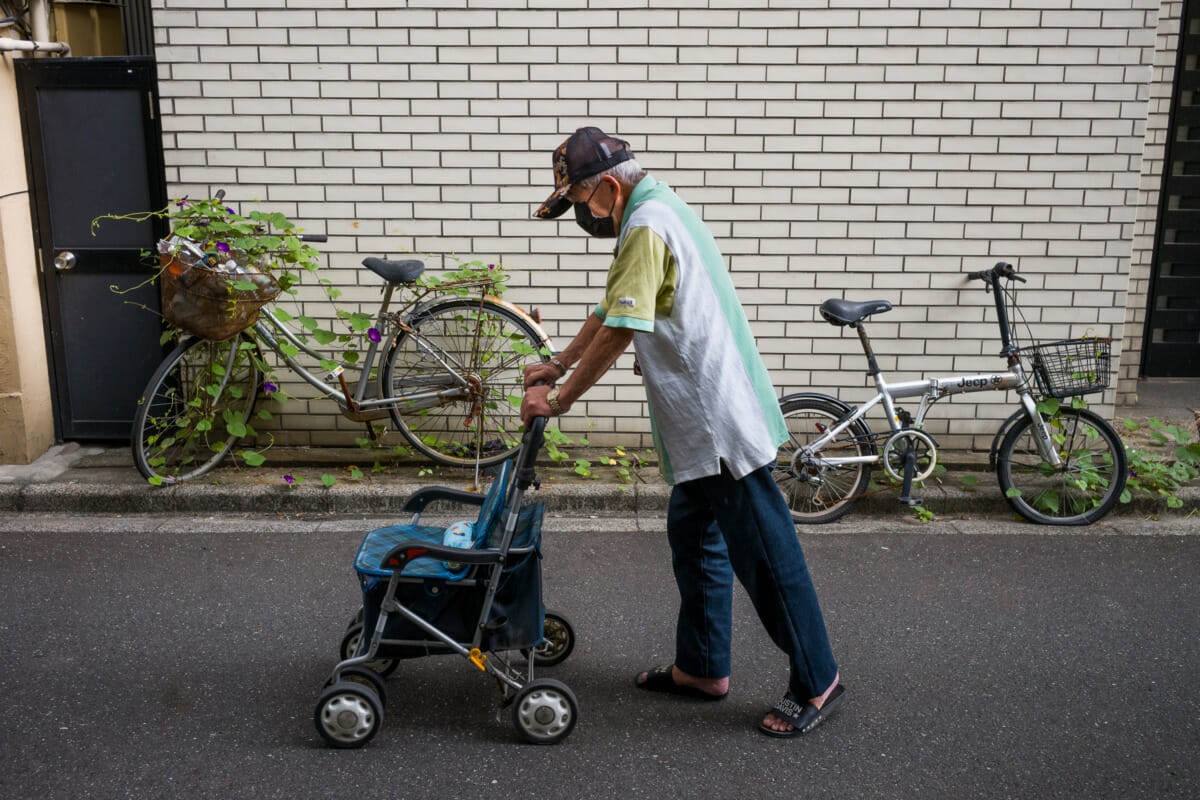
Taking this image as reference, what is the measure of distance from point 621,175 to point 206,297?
2926 mm

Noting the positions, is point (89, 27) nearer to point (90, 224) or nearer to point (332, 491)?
point (90, 224)

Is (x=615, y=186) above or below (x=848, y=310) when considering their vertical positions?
above

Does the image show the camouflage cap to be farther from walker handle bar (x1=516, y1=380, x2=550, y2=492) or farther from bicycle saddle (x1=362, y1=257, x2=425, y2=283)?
bicycle saddle (x1=362, y1=257, x2=425, y2=283)

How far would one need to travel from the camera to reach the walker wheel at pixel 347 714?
10.6ft

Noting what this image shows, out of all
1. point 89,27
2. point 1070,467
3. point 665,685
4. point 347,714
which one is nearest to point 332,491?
point 347,714

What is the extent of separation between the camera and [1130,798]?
9.91 feet

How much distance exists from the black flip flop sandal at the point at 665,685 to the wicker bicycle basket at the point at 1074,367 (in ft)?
9.84

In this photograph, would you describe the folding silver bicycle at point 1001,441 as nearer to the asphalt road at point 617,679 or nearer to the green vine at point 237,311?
the asphalt road at point 617,679

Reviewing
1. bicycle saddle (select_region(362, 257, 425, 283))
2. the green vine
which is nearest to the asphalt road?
the green vine

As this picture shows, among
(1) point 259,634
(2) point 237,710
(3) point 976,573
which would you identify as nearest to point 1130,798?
(3) point 976,573

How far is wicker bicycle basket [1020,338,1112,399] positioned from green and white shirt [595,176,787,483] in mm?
2871

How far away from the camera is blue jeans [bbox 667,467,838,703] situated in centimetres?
331

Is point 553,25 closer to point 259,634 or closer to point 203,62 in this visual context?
point 203,62

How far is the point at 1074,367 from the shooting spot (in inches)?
215
